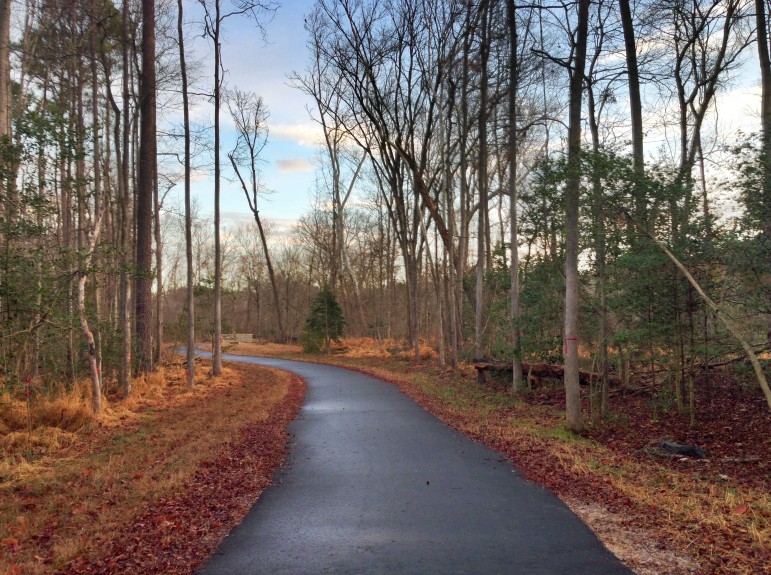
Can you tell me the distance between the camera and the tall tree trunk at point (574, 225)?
9.98 meters

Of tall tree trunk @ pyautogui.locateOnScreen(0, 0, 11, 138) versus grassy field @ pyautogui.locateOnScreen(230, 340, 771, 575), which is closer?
grassy field @ pyautogui.locateOnScreen(230, 340, 771, 575)

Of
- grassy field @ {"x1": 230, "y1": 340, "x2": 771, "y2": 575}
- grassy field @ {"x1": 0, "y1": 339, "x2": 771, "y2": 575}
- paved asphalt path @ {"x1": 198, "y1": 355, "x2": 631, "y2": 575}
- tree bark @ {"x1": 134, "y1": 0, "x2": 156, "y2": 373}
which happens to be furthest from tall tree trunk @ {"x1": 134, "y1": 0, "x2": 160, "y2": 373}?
paved asphalt path @ {"x1": 198, "y1": 355, "x2": 631, "y2": 575}

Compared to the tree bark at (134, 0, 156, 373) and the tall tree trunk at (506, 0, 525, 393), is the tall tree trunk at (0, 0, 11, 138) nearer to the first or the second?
the tree bark at (134, 0, 156, 373)

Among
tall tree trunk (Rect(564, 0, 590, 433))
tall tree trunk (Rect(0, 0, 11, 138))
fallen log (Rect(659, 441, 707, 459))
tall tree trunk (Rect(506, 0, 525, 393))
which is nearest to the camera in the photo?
fallen log (Rect(659, 441, 707, 459))

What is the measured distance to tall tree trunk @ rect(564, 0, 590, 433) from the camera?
9.98 m

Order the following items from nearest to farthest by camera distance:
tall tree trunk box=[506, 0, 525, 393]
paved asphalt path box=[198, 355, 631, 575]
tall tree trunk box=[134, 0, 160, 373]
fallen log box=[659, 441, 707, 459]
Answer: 1. paved asphalt path box=[198, 355, 631, 575]
2. fallen log box=[659, 441, 707, 459]
3. tall tree trunk box=[506, 0, 525, 393]
4. tall tree trunk box=[134, 0, 160, 373]

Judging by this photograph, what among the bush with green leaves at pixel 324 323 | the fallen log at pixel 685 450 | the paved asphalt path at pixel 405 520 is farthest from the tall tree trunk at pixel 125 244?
the bush with green leaves at pixel 324 323

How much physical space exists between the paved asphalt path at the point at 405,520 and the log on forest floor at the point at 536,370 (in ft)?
22.1

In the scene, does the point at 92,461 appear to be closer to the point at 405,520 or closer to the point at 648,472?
the point at 405,520

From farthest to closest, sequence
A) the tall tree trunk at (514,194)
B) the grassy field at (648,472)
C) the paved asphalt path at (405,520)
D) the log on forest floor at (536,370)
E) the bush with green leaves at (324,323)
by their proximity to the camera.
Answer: the bush with green leaves at (324,323), the log on forest floor at (536,370), the tall tree trunk at (514,194), the grassy field at (648,472), the paved asphalt path at (405,520)

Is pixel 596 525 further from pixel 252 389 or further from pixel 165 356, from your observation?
pixel 165 356

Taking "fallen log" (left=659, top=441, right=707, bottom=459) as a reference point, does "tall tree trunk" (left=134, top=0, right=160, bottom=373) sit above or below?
above

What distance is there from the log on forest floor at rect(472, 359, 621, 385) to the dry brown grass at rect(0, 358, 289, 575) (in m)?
6.94

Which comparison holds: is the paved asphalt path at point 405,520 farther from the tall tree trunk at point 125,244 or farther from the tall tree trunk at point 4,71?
the tall tree trunk at point 4,71
